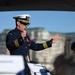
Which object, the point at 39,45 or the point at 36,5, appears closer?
the point at 39,45

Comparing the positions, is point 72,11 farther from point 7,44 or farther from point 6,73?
point 6,73

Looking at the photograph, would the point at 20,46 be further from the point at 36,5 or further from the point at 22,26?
the point at 36,5

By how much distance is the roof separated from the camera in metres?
2.78

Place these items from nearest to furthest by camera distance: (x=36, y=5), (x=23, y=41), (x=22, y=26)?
(x=23, y=41) < (x=22, y=26) < (x=36, y=5)

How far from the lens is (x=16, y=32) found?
2.01 meters

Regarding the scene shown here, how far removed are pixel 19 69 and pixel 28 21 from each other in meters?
1.50

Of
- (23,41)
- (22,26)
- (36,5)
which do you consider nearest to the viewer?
(23,41)

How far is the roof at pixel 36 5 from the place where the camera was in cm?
278

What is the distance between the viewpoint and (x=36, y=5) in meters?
2.87

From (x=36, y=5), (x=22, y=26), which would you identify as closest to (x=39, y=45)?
(x=22, y=26)

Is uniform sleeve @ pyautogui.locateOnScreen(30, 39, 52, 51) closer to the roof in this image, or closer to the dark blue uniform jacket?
the dark blue uniform jacket

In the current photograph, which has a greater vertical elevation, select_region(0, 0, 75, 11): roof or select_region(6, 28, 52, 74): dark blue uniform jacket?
select_region(0, 0, 75, 11): roof

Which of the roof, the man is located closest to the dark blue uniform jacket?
the man

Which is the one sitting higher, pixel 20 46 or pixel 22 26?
pixel 22 26
